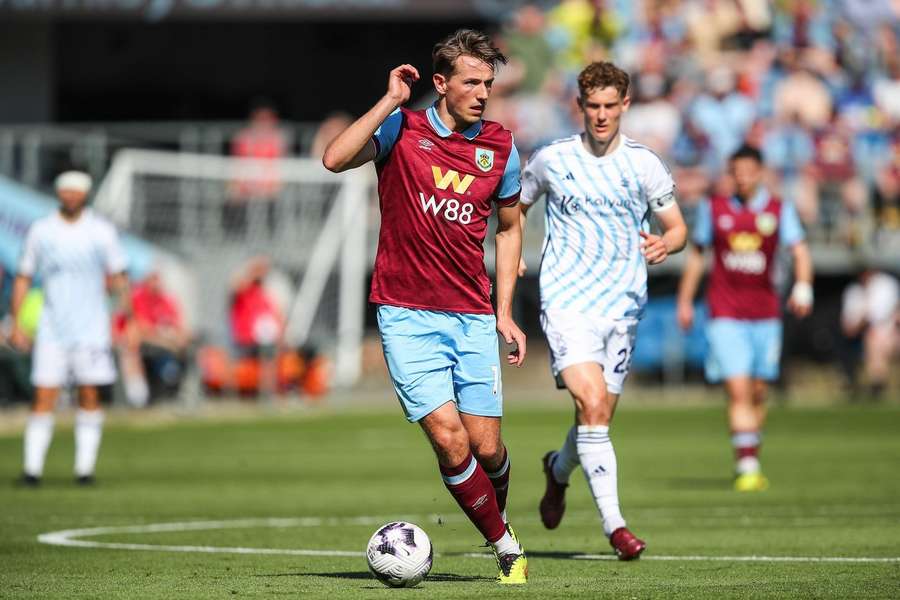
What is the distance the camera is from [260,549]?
1020 centimetres

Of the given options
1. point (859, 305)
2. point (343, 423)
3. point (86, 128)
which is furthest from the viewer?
point (86, 128)

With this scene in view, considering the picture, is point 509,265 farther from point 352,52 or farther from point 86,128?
point 352,52

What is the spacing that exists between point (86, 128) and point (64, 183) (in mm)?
16378

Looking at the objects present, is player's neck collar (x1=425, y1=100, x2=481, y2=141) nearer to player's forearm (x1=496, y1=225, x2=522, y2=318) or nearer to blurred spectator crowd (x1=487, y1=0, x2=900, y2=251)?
player's forearm (x1=496, y1=225, x2=522, y2=318)

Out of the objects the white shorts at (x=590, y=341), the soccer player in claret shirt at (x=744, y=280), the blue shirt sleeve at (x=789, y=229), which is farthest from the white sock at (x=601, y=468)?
the blue shirt sleeve at (x=789, y=229)

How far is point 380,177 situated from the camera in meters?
8.41

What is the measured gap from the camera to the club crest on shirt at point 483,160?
27.7ft

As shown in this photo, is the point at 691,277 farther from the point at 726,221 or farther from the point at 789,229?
the point at 789,229

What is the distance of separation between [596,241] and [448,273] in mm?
2107

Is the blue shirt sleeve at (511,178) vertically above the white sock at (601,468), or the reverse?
the blue shirt sleeve at (511,178)

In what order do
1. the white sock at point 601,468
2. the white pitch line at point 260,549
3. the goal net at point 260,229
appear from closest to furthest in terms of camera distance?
the white pitch line at point 260,549 → the white sock at point 601,468 → the goal net at point 260,229

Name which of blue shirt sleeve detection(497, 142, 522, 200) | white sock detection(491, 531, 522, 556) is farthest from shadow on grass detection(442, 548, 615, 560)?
blue shirt sleeve detection(497, 142, 522, 200)

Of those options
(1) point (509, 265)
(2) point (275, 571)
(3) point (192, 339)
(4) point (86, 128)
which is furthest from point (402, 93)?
(4) point (86, 128)

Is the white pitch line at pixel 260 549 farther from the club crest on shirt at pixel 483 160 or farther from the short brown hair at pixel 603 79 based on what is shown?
the short brown hair at pixel 603 79
